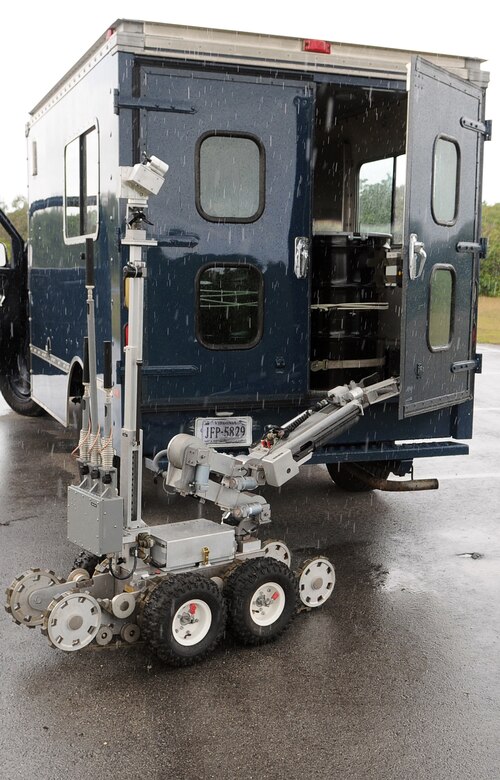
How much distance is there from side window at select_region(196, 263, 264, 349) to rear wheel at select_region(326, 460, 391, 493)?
1.57 m

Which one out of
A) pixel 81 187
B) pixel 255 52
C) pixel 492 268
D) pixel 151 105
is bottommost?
pixel 492 268

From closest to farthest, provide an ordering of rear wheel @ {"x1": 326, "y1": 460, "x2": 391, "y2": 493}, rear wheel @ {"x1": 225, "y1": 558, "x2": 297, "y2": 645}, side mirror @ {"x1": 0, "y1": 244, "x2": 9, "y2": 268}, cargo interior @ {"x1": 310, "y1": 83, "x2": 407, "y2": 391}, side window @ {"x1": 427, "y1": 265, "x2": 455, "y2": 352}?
1. rear wheel @ {"x1": 225, "y1": 558, "x2": 297, "y2": 645}
2. side window @ {"x1": 427, "y1": 265, "x2": 455, "y2": 352}
3. cargo interior @ {"x1": 310, "y1": 83, "x2": 407, "y2": 391}
4. rear wheel @ {"x1": 326, "y1": 460, "x2": 391, "y2": 493}
5. side mirror @ {"x1": 0, "y1": 244, "x2": 9, "y2": 268}

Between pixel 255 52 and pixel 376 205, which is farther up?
pixel 255 52

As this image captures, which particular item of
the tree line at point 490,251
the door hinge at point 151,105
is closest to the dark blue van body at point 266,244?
the door hinge at point 151,105

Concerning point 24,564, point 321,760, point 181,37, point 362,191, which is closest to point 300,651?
point 321,760

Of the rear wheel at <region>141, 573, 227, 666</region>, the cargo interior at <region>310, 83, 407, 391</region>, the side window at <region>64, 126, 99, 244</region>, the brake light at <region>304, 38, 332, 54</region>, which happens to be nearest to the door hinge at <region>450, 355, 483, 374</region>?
the cargo interior at <region>310, 83, 407, 391</region>

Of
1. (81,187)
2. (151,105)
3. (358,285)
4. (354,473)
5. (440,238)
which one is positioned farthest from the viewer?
(354,473)

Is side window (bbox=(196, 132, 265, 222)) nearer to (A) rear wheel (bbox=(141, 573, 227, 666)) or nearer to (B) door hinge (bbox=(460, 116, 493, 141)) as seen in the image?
(B) door hinge (bbox=(460, 116, 493, 141))

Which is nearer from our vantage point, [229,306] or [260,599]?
[260,599]

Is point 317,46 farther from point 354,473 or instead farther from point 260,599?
point 260,599

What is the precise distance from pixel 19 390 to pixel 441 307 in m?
6.07

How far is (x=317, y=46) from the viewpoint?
589 centimetres

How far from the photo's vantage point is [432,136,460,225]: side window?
6.09 meters

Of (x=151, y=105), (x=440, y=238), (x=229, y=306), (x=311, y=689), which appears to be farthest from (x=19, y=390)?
(x=311, y=689)
